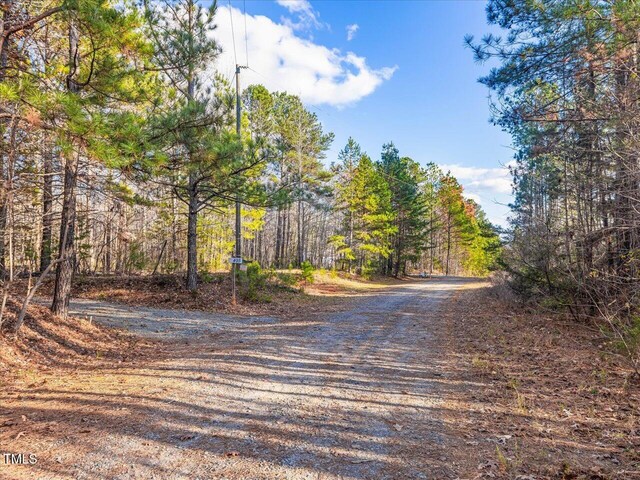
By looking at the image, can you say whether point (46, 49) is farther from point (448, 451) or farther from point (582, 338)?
point (582, 338)

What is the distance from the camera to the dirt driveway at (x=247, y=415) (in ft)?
9.88

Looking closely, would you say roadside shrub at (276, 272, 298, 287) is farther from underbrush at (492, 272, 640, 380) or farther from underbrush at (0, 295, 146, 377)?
underbrush at (0, 295, 146, 377)

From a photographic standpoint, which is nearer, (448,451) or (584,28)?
(448,451)

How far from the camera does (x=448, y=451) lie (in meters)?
3.31

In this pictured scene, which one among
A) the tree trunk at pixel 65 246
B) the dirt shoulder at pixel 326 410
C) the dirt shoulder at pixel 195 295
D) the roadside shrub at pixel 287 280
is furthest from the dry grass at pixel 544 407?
the roadside shrub at pixel 287 280

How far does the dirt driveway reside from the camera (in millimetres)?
3012

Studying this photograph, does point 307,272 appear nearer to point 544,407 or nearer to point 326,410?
point 326,410

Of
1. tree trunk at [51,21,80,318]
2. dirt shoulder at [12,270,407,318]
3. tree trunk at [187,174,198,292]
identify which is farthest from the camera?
tree trunk at [187,174,198,292]

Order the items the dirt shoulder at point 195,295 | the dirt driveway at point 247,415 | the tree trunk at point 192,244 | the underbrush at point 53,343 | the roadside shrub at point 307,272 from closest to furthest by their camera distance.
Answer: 1. the dirt driveway at point 247,415
2. the underbrush at point 53,343
3. the dirt shoulder at point 195,295
4. the tree trunk at point 192,244
5. the roadside shrub at point 307,272

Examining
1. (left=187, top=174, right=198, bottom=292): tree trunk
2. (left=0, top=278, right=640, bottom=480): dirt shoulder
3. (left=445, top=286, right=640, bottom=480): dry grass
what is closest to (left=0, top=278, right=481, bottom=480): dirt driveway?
(left=0, top=278, right=640, bottom=480): dirt shoulder

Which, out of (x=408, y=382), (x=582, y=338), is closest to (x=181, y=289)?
(x=408, y=382)

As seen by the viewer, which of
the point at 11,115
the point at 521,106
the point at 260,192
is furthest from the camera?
the point at 260,192

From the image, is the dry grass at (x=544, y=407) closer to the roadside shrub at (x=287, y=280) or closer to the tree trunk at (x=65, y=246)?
the tree trunk at (x=65, y=246)

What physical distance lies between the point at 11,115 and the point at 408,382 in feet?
21.6
